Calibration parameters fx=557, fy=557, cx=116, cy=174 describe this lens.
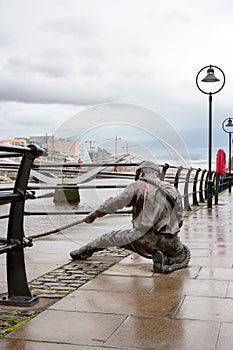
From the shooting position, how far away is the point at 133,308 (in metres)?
4.55

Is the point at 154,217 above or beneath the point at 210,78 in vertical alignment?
beneath

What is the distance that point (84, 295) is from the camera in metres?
5.00

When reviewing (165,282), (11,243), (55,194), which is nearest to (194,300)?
(165,282)

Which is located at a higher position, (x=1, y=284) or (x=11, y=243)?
(x=11, y=243)

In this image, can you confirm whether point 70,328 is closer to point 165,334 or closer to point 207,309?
point 165,334

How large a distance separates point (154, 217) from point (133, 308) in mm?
1737

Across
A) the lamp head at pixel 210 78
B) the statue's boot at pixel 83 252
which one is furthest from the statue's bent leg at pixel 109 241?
the lamp head at pixel 210 78

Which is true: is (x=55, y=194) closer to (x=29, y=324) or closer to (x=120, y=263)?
(x=120, y=263)

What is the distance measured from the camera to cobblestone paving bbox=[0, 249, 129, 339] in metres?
4.20

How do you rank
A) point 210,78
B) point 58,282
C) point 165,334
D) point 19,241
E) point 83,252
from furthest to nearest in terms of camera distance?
1. point 210,78
2. point 83,252
3. point 58,282
4. point 19,241
5. point 165,334

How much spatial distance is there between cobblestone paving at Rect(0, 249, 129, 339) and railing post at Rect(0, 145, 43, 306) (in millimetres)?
178

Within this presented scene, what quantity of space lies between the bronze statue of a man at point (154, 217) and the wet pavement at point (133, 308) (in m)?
0.21

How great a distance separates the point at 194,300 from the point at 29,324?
1493 millimetres

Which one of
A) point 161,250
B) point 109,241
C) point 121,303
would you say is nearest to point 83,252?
point 109,241
